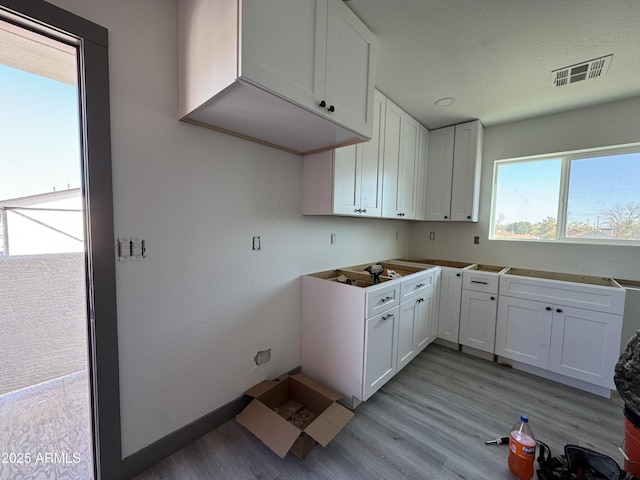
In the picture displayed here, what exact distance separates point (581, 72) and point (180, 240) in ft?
10.0

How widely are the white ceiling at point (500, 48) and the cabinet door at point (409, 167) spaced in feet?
1.04

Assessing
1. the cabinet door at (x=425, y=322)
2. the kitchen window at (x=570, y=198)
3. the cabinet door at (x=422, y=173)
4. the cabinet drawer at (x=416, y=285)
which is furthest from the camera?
the cabinet door at (x=422, y=173)

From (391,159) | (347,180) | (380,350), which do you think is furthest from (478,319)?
(347,180)

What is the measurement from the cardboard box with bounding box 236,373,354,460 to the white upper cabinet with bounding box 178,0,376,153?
171 centimetres

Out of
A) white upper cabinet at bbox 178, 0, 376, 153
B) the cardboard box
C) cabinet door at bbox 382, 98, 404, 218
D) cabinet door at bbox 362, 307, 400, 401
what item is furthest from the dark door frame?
cabinet door at bbox 382, 98, 404, 218

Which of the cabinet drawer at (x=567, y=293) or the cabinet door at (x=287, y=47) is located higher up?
the cabinet door at (x=287, y=47)

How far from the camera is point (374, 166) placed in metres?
2.30

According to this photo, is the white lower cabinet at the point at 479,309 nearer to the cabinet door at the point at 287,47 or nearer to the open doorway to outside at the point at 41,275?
the cabinet door at the point at 287,47

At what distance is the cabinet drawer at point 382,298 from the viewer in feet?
5.88

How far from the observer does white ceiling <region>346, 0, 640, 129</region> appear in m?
1.41

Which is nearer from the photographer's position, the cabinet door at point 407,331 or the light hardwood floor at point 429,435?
the light hardwood floor at point 429,435

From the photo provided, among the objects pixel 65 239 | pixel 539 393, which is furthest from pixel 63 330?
pixel 539 393

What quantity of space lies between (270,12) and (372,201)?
60.2 inches

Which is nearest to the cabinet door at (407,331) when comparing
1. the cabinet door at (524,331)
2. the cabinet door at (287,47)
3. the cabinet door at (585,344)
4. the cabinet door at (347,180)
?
the cabinet door at (524,331)
